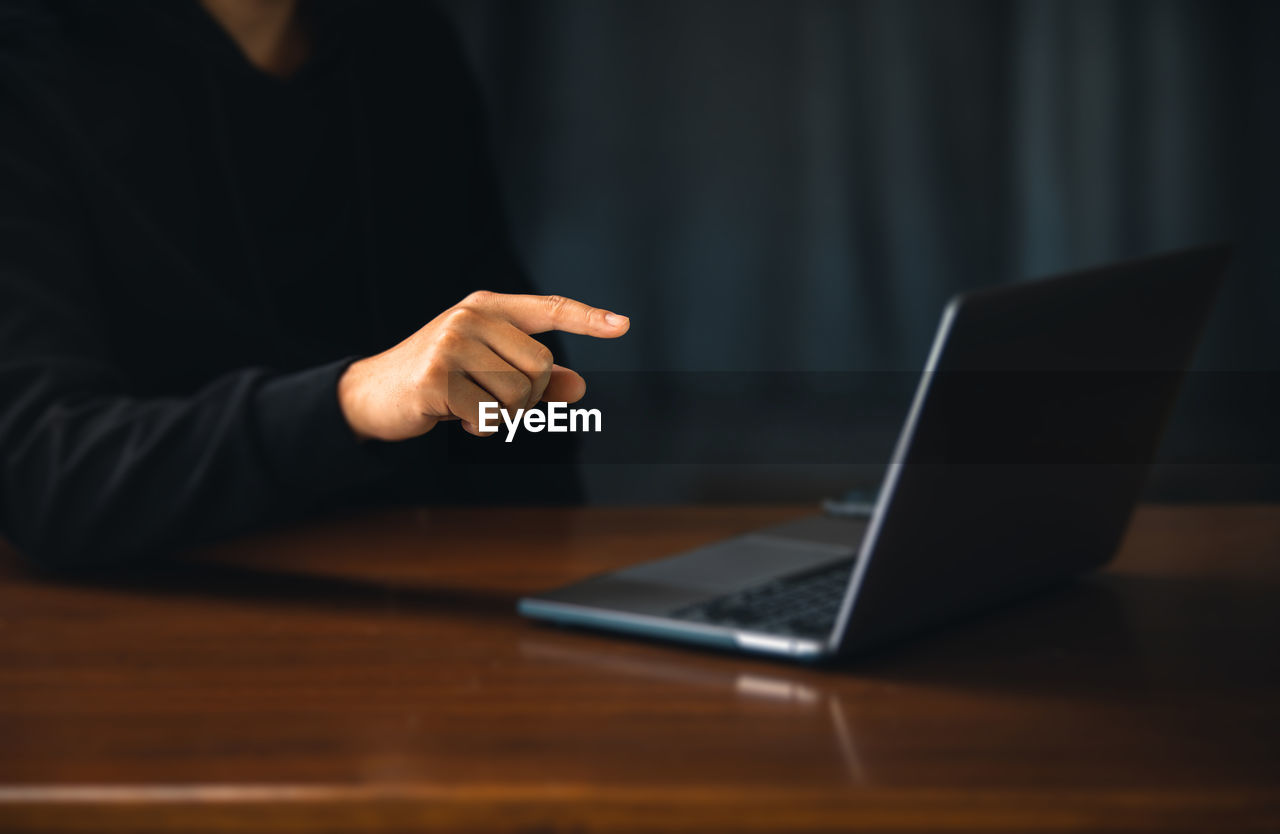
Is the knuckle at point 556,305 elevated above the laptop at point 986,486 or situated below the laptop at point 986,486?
above

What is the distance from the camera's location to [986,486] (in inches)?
21.5

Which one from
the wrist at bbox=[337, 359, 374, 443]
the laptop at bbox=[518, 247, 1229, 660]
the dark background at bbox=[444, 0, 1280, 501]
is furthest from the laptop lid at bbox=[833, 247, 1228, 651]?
the dark background at bbox=[444, 0, 1280, 501]

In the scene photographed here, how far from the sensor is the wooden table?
42 centimetres

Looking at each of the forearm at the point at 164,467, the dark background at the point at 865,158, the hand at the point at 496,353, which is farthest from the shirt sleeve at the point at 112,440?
the dark background at the point at 865,158

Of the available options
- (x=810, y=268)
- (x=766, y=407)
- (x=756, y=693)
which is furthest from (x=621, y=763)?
(x=810, y=268)

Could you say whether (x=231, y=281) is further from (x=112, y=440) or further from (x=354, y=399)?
(x=354, y=399)

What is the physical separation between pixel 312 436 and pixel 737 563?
27cm

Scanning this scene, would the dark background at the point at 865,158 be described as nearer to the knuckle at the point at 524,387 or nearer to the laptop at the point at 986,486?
the laptop at the point at 986,486

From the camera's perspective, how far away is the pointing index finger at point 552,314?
438 millimetres

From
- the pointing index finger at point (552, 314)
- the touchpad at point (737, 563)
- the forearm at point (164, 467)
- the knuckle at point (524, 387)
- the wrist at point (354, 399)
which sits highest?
the pointing index finger at point (552, 314)

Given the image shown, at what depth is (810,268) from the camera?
180 centimetres

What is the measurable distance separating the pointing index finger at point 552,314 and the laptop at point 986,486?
0.13 meters

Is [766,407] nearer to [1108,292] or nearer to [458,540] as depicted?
[458,540]

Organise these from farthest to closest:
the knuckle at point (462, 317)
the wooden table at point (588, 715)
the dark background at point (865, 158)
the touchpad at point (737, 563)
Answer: the dark background at point (865, 158) < the touchpad at point (737, 563) < the knuckle at point (462, 317) < the wooden table at point (588, 715)
